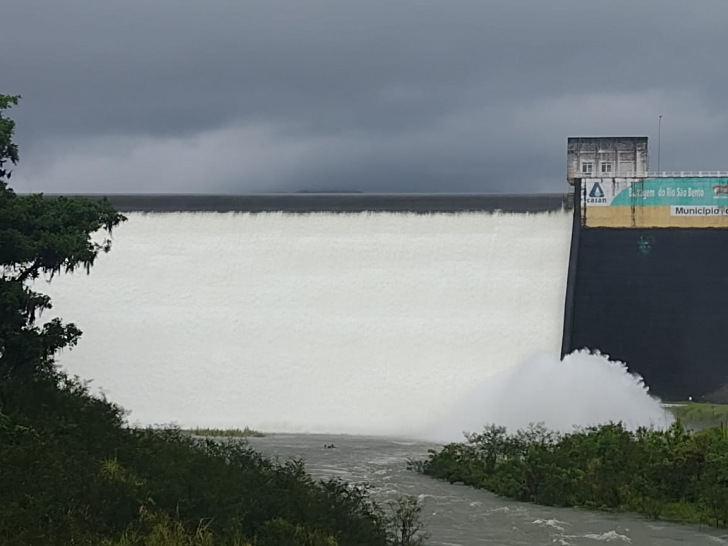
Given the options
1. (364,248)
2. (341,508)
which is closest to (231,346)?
(364,248)

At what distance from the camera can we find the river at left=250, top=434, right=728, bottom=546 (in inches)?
453

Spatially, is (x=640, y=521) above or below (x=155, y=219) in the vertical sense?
below

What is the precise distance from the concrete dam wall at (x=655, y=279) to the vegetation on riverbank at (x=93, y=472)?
671 inches

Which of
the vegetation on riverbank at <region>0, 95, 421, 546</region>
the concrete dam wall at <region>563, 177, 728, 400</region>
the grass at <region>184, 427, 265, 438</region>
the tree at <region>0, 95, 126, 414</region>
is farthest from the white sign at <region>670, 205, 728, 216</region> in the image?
the tree at <region>0, 95, 126, 414</region>

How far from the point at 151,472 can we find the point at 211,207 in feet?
76.4

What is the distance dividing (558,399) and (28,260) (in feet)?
47.5

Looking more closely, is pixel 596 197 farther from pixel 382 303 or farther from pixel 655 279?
pixel 382 303

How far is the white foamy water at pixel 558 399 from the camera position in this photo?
2211cm

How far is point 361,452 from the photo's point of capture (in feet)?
66.1

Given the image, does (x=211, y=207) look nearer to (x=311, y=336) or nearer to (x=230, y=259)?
(x=230, y=259)

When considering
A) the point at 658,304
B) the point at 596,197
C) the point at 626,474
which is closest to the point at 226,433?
the point at 658,304

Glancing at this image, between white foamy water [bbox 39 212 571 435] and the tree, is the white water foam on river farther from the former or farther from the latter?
the tree

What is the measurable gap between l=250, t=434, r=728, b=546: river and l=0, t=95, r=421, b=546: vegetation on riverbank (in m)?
1.34

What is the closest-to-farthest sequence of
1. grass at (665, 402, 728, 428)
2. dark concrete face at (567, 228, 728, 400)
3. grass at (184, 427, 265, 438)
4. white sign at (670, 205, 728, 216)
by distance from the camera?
grass at (665, 402, 728, 428) → grass at (184, 427, 265, 438) → dark concrete face at (567, 228, 728, 400) → white sign at (670, 205, 728, 216)
